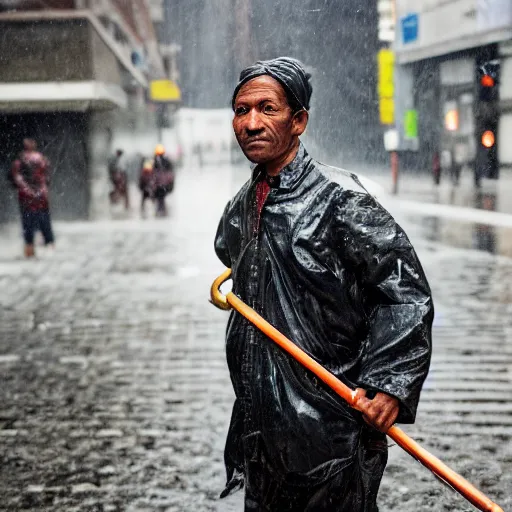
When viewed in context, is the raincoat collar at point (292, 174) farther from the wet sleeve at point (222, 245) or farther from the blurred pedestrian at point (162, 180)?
the blurred pedestrian at point (162, 180)

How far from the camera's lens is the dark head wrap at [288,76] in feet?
7.72

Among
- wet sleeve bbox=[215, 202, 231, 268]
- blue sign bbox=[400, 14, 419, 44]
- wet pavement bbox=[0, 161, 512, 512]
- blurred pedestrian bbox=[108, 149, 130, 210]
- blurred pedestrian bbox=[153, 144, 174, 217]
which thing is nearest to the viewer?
wet sleeve bbox=[215, 202, 231, 268]

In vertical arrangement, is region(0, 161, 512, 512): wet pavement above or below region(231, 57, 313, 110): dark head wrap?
below

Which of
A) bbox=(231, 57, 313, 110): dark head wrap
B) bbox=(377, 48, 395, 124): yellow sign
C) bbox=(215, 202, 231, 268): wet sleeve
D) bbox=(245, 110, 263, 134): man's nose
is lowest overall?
bbox=(215, 202, 231, 268): wet sleeve

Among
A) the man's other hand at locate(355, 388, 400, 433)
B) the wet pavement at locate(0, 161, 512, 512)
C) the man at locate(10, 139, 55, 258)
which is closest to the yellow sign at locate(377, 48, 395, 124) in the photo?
the wet pavement at locate(0, 161, 512, 512)

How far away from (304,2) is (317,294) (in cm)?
910

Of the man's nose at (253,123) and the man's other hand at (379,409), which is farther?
the man's nose at (253,123)

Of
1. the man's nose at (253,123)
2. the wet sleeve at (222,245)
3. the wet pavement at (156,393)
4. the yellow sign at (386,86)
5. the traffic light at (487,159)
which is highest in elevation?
the yellow sign at (386,86)

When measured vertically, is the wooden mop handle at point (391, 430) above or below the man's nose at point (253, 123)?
below

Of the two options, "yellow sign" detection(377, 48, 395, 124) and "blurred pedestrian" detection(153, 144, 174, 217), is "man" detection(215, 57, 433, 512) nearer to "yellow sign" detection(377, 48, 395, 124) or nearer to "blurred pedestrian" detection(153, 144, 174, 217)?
"blurred pedestrian" detection(153, 144, 174, 217)

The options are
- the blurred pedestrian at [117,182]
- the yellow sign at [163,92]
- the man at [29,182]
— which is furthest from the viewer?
the yellow sign at [163,92]

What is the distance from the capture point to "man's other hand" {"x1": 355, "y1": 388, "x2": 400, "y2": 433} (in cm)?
224

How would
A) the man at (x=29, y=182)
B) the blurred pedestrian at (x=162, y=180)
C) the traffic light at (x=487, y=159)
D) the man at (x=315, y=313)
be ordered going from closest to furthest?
the man at (x=315, y=313) → the man at (x=29, y=182) → the blurred pedestrian at (x=162, y=180) → the traffic light at (x=487, y=159)

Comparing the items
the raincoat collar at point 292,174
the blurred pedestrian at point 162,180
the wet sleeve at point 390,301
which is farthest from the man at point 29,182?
the wet sleeve at point 390,301
